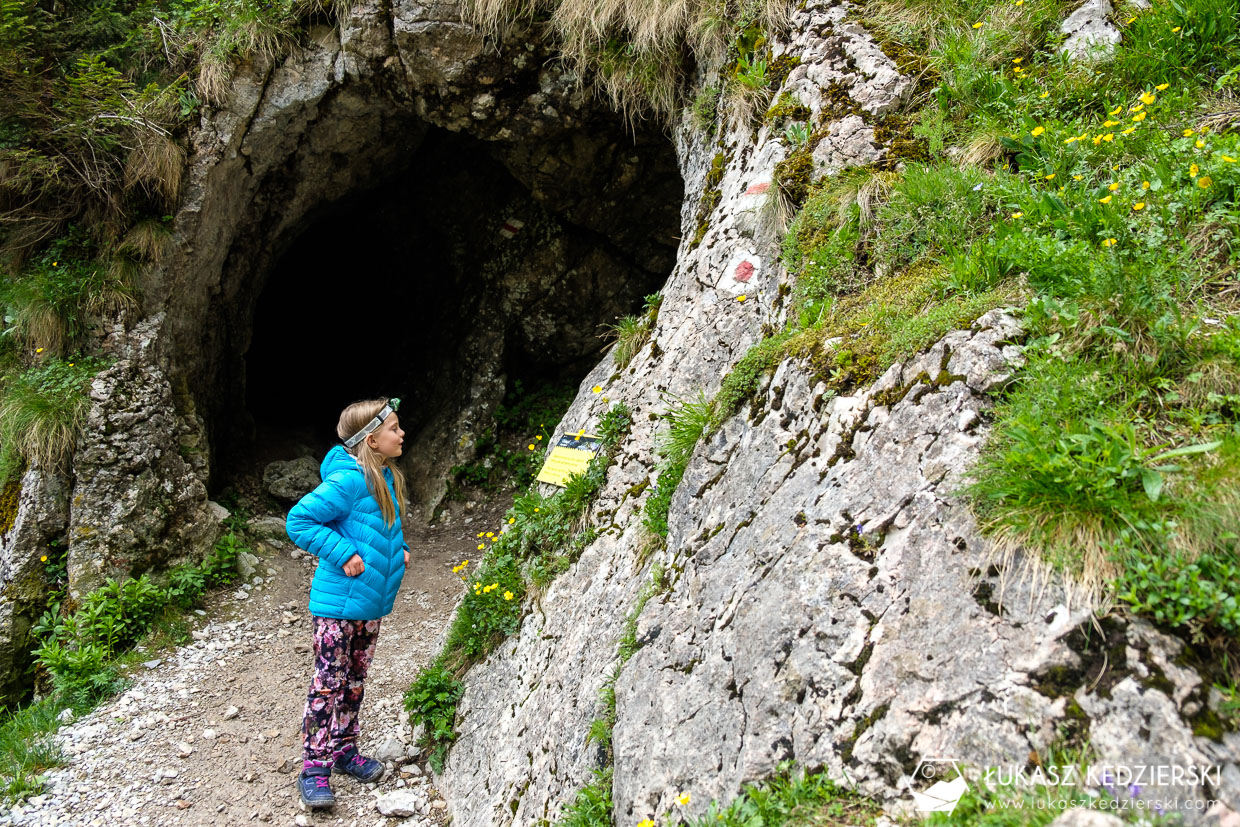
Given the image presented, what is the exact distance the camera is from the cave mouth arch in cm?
872

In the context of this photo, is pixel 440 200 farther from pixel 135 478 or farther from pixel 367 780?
pixel 367 780

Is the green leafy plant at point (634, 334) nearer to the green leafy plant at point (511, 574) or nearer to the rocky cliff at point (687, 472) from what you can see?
the rocky cliff at point (687, 472)

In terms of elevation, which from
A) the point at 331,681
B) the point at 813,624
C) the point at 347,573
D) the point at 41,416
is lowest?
the point at 331,681

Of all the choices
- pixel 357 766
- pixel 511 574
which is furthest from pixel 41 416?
pixel 511 574

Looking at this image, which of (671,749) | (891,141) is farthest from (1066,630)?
(891,141)

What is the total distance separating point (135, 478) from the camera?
6.39m

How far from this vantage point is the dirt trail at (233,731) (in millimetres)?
4148

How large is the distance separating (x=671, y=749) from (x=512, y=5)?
6621mm

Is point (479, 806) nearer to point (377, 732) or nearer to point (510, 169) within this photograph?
point (377, 732)

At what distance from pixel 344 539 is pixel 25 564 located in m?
3.92

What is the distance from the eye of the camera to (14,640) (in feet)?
18.8

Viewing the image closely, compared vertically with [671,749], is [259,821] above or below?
below

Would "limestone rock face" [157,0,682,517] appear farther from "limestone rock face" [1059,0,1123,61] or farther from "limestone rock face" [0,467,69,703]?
"limestone rock face" [1059,0,1123,61]

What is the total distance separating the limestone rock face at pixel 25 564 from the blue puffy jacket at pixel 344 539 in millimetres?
3584
